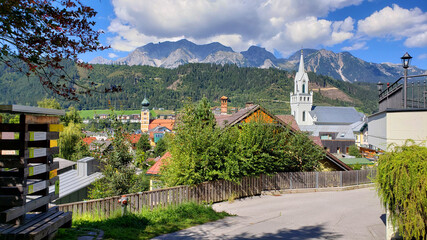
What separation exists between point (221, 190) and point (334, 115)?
100172 mm

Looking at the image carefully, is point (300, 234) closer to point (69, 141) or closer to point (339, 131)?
point (69, 141)

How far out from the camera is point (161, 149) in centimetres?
6362

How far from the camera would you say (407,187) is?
6.71 m

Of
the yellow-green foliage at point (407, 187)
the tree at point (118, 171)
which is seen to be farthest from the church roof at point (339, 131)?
→ the yellow-green foliage at point (407, 187)

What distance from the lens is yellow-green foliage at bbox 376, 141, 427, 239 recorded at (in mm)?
6583

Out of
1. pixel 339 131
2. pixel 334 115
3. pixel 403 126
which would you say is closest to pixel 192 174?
pixel 403 126

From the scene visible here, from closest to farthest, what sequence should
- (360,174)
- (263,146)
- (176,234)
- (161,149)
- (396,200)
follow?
(396,200) → (176,234) → (263,146) → (360,174) → (161,149)

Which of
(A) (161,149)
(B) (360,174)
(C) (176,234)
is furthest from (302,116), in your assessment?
(C) (176,234)

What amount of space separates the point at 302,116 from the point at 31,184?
107 m

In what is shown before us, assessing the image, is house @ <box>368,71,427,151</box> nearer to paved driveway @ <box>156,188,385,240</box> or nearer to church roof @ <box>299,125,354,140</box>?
paved driveway @ <box>156,188,385,240</box>

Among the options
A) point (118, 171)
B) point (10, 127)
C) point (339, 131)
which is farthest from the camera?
point (339, 131)

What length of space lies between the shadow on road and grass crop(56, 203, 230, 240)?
1.96 m

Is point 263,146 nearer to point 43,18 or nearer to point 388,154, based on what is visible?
point 388,154

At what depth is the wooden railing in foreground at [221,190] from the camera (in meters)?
9.52
